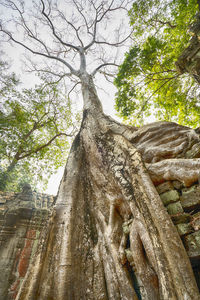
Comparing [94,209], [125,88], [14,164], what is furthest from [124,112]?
[14,164]

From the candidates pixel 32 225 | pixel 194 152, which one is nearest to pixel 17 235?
pixel 32 225

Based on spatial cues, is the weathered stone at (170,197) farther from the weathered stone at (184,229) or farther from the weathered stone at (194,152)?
the weathered stone at (194,152)

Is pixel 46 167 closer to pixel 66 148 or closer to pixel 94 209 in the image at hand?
pixel 66 148

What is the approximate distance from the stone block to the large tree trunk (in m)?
0.15

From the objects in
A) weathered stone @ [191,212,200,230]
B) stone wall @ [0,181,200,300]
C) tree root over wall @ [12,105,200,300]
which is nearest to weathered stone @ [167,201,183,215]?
stone wall @ [0,181,200,300]

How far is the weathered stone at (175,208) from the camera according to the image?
6.20 ft

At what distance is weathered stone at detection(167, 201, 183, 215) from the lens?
74.4 inches

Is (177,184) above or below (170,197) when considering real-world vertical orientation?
above

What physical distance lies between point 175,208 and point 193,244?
42cm

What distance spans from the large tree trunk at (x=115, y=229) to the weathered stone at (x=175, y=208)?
0.29 metres

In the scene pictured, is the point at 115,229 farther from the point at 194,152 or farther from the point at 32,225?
the point at 32,225

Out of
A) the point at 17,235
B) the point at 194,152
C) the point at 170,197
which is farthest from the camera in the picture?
the point at 17,235

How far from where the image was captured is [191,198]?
187cm

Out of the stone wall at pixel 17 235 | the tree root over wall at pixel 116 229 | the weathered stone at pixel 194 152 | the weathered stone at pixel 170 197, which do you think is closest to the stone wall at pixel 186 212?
the weathered stone at pixel 170 197
